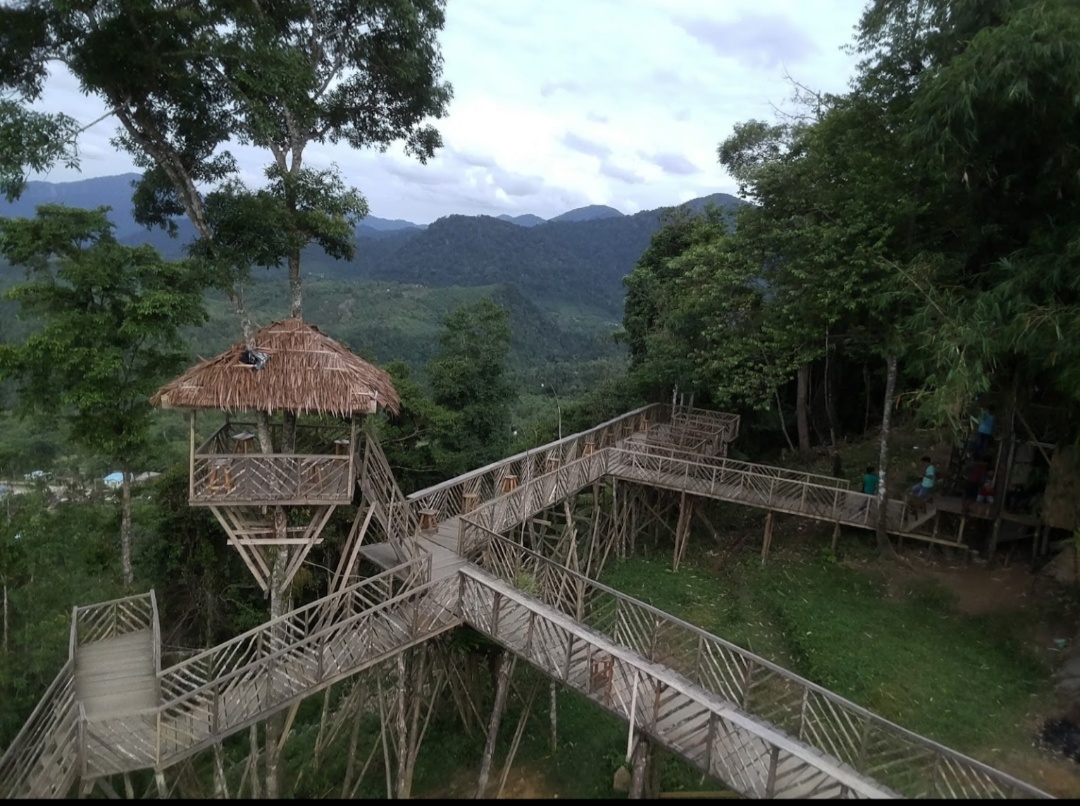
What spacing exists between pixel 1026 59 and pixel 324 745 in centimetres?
1405

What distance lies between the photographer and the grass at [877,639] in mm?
8852

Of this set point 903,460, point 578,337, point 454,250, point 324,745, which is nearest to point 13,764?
point 324,745

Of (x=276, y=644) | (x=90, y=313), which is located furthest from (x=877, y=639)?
(x=90, y=313)

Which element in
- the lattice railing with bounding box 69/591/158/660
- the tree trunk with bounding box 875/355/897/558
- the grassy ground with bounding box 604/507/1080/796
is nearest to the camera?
the grassy ground with bounding box 604/507/1080/796

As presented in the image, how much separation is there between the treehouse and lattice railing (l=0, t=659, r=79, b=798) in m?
2.52

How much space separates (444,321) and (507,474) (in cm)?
826

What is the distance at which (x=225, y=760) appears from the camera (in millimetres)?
12961

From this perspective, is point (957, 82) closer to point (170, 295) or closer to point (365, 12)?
point (365, 12)

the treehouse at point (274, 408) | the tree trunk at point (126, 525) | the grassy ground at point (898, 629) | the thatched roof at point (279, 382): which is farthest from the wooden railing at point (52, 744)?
the grassy ground at point (898, 629)

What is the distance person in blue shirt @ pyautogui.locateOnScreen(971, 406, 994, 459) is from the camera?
41.2 feet

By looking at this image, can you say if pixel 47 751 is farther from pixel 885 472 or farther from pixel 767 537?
pixel 885 472

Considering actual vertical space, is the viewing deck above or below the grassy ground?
above

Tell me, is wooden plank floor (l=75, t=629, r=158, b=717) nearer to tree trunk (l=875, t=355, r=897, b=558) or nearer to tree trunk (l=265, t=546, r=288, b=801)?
tree trunk (l=265, t=546, r=288, b=801)

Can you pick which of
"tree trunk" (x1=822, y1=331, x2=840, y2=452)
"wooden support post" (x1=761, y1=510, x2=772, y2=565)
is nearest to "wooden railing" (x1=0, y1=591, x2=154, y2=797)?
"wooden support post" (x1=761, y1=510, x2=772, y2=565)
